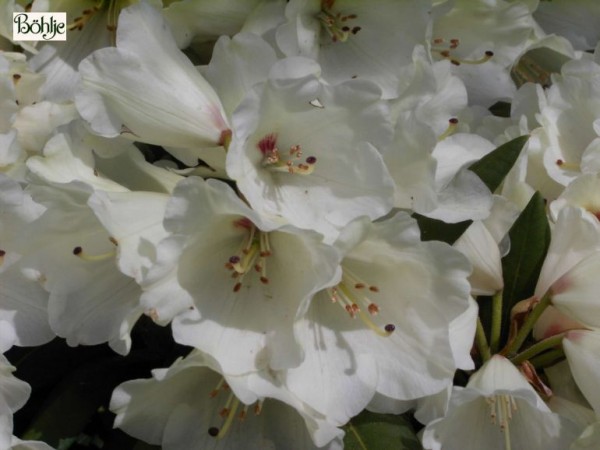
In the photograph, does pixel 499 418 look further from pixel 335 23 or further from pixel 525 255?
pixel 335 23

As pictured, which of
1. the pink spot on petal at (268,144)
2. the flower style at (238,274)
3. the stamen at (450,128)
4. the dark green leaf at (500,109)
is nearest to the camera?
the flower style at (238,274)

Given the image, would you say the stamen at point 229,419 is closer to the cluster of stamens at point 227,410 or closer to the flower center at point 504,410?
the cluster of stamens at point 227,410

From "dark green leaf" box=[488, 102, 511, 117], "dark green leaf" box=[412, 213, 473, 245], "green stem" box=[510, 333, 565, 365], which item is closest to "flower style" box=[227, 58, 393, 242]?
"dark green leaf" box=[412, 213, 473, 245]

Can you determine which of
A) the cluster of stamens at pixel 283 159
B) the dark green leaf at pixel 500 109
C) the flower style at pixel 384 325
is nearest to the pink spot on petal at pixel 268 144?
the cluster of stamens at pixel 283 159

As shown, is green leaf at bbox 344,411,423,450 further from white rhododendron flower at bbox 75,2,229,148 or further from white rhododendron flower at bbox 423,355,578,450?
white rhododendron flower at bbox 75,2,229,148

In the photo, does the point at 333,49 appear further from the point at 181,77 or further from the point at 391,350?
the point at 391,350

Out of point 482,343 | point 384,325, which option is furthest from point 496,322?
point 384,325
